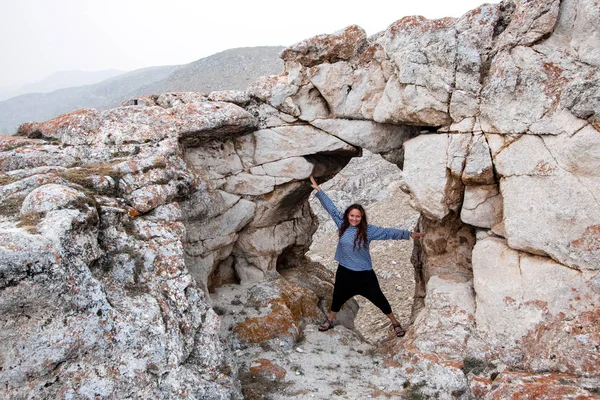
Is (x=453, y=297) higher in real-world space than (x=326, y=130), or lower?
lower

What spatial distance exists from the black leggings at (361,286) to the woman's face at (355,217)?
51.7 inches

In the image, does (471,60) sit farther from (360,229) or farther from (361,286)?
(361,286)

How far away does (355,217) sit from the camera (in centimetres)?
942

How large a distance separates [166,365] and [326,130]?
722cm

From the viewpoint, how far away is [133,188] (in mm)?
7992

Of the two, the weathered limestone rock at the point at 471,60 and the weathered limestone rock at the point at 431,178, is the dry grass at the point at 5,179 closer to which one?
the weathered limestone rock at the point at 431,178

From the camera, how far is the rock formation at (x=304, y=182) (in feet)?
19.4

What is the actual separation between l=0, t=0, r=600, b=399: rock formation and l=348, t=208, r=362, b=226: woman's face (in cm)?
134

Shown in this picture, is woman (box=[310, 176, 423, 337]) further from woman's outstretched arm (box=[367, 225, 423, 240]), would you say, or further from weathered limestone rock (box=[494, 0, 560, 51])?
weathered limestone rock (box=[494, 0, 560, 51])

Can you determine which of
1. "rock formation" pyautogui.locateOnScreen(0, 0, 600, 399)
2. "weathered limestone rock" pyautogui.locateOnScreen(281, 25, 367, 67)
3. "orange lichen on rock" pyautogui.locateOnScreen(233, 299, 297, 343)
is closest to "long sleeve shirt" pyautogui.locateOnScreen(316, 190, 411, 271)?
"rock formation" pyautogui.locateOnScreen(0, 0, 600, 399)

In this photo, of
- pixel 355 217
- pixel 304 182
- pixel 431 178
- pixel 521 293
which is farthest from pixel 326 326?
pixel 521 293

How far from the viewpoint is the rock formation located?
5910 millimetres

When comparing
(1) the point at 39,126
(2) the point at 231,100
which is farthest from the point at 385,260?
(1) the point at 39,126

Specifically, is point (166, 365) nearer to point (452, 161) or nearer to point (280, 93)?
point (452, 161)
